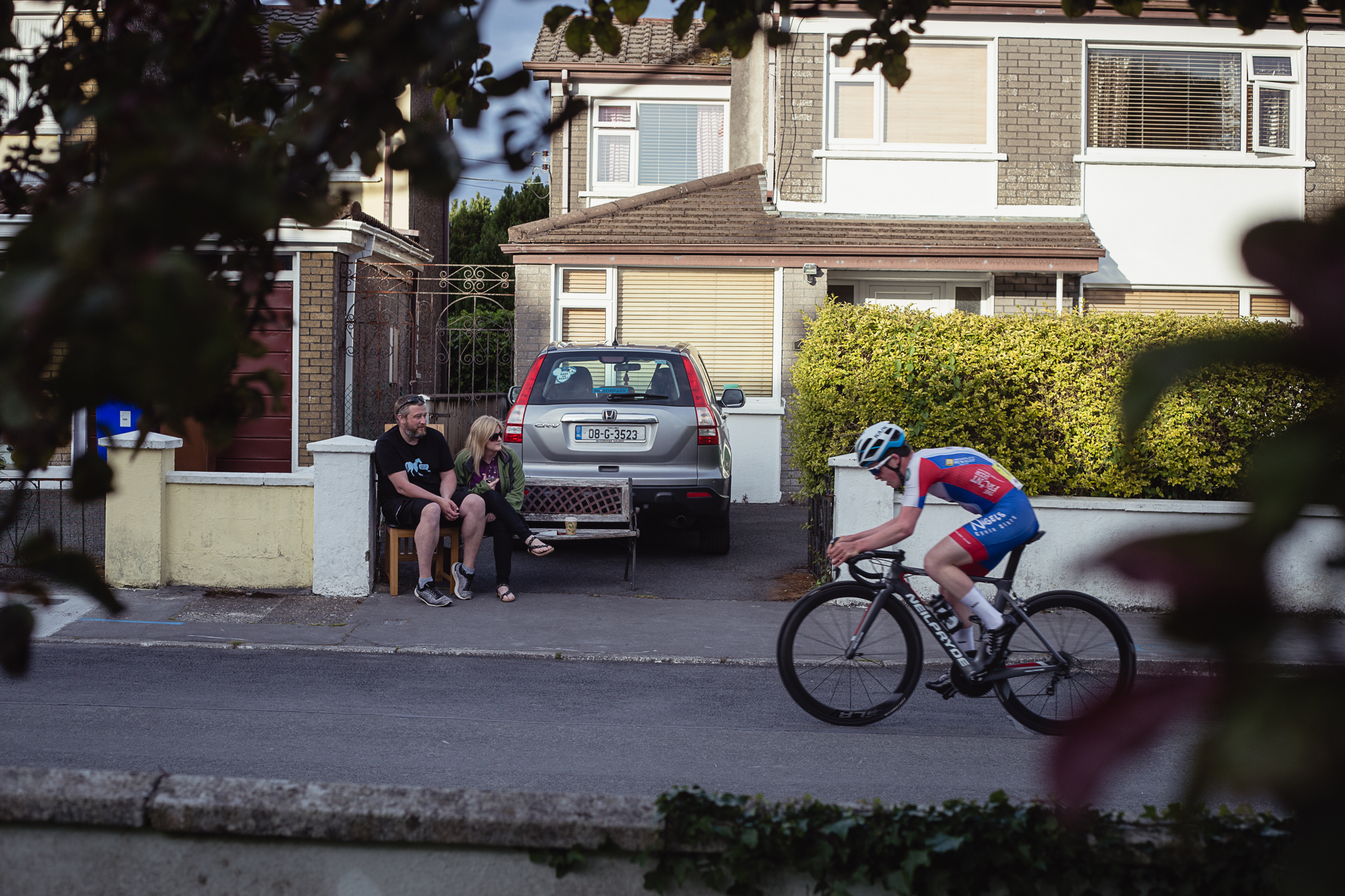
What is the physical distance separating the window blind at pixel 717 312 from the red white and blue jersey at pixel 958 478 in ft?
31.0

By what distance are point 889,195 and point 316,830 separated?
14.0m

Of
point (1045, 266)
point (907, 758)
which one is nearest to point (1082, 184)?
point (1045, 266)

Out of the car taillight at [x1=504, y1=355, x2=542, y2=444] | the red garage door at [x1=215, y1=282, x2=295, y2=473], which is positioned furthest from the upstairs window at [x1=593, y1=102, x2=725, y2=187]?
the car taillight at [x1=504, y1=355, x2=542, y2=444]

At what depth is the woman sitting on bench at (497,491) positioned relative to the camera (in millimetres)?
8812

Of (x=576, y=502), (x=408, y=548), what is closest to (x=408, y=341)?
(x=576, y=502)

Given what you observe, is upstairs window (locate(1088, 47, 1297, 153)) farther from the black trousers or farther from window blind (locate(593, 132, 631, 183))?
the black trousers

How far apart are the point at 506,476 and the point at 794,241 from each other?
6897 millimetres

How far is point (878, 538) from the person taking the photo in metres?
5.71

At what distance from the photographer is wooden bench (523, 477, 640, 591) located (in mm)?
9539

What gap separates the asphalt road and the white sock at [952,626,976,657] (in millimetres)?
452

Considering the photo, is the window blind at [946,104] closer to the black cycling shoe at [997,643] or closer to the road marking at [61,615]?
the black cycling shoe at [997,643]

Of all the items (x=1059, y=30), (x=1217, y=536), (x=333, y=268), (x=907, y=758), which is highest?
(x=1059, y=30)

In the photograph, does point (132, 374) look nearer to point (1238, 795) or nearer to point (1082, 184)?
point (1238, 795)

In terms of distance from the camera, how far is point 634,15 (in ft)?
7.82
